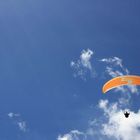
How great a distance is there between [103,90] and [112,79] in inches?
111

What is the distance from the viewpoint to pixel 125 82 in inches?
5098

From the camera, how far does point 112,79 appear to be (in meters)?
129

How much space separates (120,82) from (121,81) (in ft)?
1.20

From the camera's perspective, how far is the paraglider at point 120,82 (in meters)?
126

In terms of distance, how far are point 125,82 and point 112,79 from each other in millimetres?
2489

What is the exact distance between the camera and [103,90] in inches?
5039

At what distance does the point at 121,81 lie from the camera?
129625 mm

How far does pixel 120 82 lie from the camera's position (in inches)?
5094

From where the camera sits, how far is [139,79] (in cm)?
12656

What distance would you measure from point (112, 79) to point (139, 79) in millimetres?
5324

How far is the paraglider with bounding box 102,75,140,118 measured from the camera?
4971 inches

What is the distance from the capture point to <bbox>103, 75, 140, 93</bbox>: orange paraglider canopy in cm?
12630

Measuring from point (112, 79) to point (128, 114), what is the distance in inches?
336

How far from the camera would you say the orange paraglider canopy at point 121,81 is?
126m
